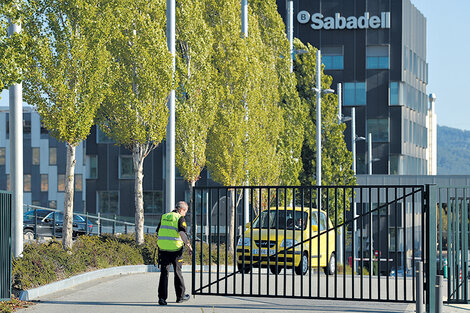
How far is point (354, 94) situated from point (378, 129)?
3.74 m

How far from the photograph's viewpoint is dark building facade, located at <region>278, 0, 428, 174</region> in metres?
81.4

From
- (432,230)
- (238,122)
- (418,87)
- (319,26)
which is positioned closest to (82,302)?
(432,230)

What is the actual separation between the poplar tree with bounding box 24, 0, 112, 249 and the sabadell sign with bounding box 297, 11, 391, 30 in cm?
5976

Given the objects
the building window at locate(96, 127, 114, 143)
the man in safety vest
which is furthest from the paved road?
the building window at locate(96, 127, 114, 143)

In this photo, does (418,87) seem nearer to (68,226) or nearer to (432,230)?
(68,226)

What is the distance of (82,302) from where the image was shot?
53.8 feet

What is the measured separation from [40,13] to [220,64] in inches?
519

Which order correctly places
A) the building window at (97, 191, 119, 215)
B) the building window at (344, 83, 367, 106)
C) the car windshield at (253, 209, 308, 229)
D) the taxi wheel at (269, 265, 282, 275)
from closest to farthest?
the taxi wheel at (269, 265, 282, 275) → the car windshield at (253, 209, 308, 229) → the building window at (97, 191, 119, 215) → the building window at (344, 83, 367, 106)

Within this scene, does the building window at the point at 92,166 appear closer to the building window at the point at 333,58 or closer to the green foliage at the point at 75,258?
the building window at the point at 333,58

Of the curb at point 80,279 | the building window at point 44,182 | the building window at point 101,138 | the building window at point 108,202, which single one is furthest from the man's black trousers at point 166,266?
the building window at point 44,182

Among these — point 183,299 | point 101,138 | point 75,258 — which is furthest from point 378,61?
point 183,299

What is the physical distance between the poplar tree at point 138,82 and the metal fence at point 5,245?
11904 millimetres

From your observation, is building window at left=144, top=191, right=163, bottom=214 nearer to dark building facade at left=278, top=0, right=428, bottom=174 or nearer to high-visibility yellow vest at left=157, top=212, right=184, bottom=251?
dark building facade at left=278, top=0, right=428, bottom=174

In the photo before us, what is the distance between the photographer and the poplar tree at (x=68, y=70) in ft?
76.4
